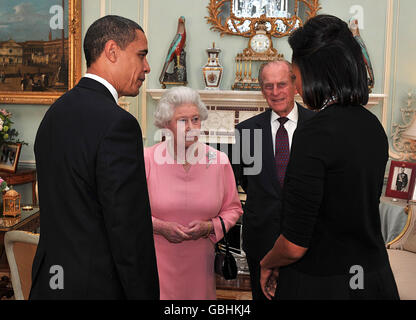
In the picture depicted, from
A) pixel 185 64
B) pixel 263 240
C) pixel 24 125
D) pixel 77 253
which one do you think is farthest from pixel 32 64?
pixel 77 253

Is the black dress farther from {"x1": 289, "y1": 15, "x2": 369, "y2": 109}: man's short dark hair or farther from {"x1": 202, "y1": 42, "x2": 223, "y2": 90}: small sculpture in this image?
{"x1": 202, "y1": 42, "x2": 223, "y2": 90}: small sculpture

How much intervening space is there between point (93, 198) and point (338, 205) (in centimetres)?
79

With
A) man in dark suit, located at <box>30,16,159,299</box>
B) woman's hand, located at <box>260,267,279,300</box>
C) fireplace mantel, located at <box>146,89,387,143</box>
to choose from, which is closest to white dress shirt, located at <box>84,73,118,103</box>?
man in dark suit, located at <box>30,16,159,299</box>

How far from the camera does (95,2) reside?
5.52m

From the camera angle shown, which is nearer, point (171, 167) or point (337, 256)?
point (337, 256)

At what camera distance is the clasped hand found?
2217 millimetres

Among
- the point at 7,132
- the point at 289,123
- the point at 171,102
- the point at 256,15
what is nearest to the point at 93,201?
the point at 171,102

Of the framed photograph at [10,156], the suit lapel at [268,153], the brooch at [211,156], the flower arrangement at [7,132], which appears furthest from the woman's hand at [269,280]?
the framed photograph at [10,156]

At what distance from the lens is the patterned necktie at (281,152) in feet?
7.94

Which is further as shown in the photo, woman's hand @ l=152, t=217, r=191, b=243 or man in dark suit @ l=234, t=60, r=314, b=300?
man in dark suit @ l=234, t=60, r=314, b=300

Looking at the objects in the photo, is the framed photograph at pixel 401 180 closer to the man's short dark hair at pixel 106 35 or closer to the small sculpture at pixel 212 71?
the small sculpture at pixel 212 71

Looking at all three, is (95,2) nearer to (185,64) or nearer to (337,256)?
(185,64)
